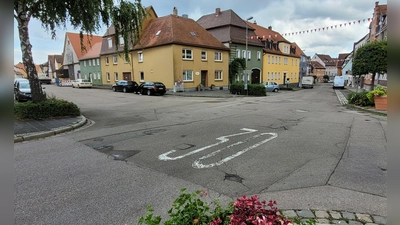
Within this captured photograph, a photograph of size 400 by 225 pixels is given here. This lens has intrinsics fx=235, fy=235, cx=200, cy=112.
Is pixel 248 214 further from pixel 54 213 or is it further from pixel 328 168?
pixel 328 168

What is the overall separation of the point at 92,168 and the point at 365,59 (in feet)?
60.4

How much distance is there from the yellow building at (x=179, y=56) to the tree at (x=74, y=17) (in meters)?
16.2

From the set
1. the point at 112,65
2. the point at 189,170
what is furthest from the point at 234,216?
the point at 112,65

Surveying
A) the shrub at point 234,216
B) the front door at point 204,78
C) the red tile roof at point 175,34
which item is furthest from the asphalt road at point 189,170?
the front door at point 204,78

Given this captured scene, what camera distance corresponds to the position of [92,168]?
5.06 metres

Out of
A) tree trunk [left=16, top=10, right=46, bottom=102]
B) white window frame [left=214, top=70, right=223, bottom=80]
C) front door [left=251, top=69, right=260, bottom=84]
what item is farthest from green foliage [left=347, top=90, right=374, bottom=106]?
front door [left=251, top=69, right=260, bottom=84]

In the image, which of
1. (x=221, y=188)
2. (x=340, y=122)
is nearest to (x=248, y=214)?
(x=221, y=188)

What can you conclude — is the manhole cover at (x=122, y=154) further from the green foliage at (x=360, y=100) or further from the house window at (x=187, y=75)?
the house window at (x=187, y=75)

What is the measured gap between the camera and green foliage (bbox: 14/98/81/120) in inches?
394

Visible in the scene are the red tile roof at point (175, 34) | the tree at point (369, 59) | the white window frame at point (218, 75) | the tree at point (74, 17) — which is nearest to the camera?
the tree at point (74, 17)

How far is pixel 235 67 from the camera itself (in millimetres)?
35531

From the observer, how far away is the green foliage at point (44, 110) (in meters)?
10.0

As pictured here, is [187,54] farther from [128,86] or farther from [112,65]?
[112,65]

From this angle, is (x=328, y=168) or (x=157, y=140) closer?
(x=328, y=168)
